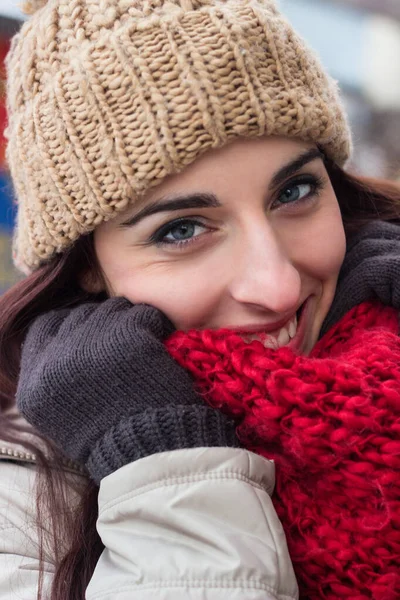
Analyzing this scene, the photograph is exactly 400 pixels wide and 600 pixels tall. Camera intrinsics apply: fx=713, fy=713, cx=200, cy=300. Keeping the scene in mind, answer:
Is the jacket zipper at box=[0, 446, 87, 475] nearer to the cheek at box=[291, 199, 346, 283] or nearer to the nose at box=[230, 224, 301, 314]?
the nose at box=[230, 224, 301, 314]

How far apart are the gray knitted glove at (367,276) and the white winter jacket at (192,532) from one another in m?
0.48

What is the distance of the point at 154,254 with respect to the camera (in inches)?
58.6

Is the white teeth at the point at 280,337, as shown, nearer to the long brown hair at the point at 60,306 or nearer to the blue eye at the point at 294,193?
the blue eye at the point at 294,193

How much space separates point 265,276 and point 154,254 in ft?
0.83

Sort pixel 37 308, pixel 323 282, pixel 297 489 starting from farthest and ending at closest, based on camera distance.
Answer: pixel 37 308, pixel 323 282, pixel 297 489

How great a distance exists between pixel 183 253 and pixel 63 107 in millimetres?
382

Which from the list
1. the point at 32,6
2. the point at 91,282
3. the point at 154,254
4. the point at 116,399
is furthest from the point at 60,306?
the point at 32,6

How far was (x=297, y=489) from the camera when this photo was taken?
4.35 feet

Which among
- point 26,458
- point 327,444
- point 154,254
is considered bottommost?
point 26,458

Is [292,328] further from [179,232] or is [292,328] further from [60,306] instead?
[60,306]

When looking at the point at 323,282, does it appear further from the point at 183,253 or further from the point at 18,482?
the point at 18,482

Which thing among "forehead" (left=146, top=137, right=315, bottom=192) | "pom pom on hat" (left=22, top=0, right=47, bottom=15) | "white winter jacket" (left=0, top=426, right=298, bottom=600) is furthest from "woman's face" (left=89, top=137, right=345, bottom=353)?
"pom pom on hat" (left=22, top=0, right=47, bottom=15)

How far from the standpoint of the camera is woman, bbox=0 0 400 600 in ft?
4.03

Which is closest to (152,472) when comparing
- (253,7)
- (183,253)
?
(183,253)
